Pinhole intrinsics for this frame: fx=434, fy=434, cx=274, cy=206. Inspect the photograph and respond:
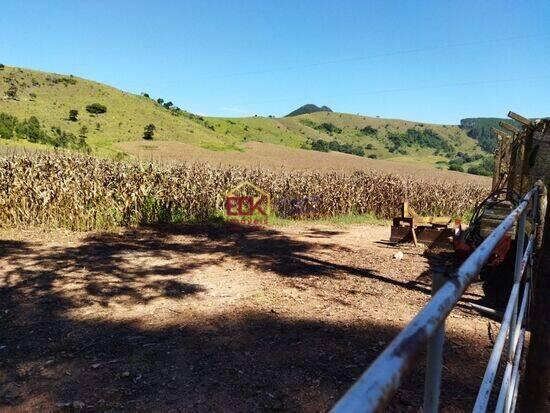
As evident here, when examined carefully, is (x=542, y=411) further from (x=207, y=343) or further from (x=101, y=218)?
(x=101, y=218)

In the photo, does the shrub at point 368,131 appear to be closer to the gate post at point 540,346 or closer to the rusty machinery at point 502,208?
the rusty machinery at point 502,208

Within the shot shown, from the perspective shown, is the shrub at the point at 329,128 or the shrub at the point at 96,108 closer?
the shrub at the point at 96,108

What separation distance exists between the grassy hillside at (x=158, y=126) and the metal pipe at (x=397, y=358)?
52.1 ft

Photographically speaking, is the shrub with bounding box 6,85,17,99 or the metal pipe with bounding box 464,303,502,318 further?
the shrub with bounding box 6,85,17,99

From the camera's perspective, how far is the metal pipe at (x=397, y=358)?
534mm

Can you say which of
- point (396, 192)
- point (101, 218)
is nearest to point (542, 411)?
point (101, 218)

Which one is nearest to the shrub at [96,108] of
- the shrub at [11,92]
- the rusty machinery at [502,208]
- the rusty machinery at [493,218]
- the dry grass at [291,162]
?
the shrub at [11,92]

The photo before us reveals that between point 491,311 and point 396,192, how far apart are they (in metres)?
11.9

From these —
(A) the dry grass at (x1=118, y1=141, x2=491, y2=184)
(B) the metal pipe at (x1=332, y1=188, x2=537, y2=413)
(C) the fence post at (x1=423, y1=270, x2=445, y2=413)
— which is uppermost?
(A) the dry grass at (x1=118, y1=141, x2=491, y2=184)

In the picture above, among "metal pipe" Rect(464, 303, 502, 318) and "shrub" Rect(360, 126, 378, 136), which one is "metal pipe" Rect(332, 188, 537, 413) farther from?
"shrub" Rect(360, 126, 378, 136)

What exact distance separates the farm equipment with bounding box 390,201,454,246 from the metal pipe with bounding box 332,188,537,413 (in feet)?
29.7

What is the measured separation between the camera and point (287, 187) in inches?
599

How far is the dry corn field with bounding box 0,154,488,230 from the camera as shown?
1054cm

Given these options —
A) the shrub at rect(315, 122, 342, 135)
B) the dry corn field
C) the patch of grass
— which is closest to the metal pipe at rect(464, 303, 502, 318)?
the patch of grass
